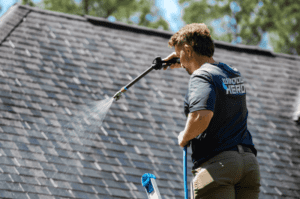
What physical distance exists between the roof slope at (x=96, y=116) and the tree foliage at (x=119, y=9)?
39.5ft

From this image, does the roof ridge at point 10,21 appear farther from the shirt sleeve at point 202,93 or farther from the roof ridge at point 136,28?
the shirt sleeve at point 202,93

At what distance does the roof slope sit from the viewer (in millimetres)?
3771

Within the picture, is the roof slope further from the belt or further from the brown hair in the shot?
the brown hair

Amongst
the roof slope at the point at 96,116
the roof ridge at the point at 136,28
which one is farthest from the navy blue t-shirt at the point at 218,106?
the roof ridge at the point at 136,28

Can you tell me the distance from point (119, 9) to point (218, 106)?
16.6 meters

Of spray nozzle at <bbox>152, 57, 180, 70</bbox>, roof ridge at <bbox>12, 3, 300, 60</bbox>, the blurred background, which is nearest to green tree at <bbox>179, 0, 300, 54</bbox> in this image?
the blurred background

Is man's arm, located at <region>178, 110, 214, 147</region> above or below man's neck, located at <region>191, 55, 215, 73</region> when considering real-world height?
below

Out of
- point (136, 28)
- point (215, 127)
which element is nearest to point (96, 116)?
point (136, 28)

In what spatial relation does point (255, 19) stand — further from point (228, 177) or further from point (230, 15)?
point (228, 177)

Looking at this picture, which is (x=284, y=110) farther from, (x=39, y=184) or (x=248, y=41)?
(x=248, y=41)

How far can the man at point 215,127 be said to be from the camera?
1.63m

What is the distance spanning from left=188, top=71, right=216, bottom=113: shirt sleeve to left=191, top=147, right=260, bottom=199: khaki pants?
1.13 feet

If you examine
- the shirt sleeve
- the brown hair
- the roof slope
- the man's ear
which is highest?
the brown hair

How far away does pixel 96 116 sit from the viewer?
15.1ft
